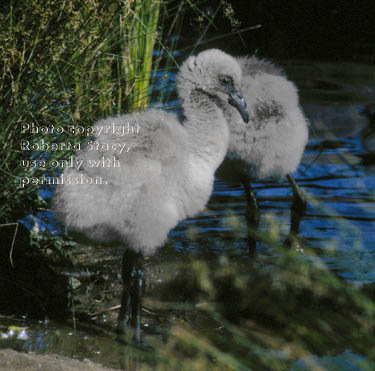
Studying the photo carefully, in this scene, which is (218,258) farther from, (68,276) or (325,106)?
(325,106)

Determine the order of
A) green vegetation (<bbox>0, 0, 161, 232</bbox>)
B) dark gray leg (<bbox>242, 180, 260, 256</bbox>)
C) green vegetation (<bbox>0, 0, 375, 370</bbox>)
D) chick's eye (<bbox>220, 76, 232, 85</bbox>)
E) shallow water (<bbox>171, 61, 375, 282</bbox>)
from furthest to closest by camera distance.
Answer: dark gray leg (<bbox>242, 180, 260, 256</bbox>)
shallow water (<bbox>171, 61, 375, 282</bbox>)
chick's eye (<bbox>220, 76, 232, 85</bbox>)
green vegetation (<bbox>0, 0, 161, 232</bbox>)
green vegetation (<bbox>0, 0, 375, 370</bbox>)

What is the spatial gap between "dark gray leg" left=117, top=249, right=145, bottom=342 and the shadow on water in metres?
0.11

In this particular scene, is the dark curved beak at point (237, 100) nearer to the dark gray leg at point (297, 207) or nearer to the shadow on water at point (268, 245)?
the shadow on water at point (268, 245)

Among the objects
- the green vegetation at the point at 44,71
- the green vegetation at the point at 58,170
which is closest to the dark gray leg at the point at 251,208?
the green vegetation at the point at 58,170

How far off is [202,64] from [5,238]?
162cm

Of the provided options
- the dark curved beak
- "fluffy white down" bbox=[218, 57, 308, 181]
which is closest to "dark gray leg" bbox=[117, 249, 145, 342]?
the dark curved beak

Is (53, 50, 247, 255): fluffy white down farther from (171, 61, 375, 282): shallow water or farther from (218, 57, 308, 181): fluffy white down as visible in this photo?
(218, 57, 308, 181): fluffy white down

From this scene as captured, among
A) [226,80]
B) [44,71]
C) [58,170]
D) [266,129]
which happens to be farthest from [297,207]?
[44,71]

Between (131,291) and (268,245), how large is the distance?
1455 millimetres

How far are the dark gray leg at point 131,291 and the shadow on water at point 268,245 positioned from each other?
11cm

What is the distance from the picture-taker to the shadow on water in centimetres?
353

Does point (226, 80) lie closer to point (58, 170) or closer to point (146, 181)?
point (146, 181)

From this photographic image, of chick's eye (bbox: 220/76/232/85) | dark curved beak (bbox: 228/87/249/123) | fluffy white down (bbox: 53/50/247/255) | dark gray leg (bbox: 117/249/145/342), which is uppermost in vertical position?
chick's eye (bbox: 220/76/232/85)

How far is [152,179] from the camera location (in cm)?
338
